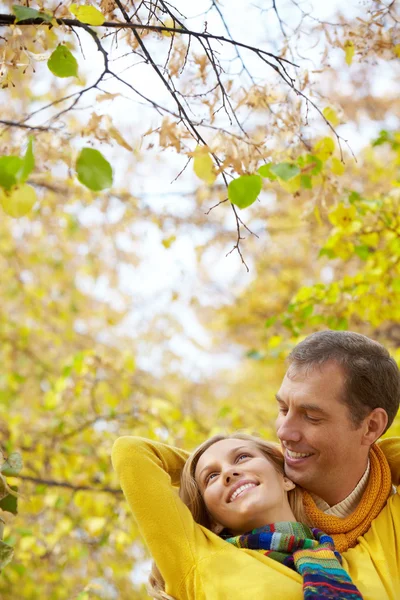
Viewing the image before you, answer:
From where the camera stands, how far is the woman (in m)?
1.41

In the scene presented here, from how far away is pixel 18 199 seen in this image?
51.0 inches

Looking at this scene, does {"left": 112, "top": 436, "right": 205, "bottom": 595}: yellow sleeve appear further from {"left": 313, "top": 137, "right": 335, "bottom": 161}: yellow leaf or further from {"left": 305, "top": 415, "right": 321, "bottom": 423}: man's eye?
{"left": 313, "top": 137, "right": 335, "bottom": 161}: yellow leaf

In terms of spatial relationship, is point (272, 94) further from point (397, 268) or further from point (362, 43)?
point (397, 268)

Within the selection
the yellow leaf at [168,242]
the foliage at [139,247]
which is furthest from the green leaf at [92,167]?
the yellow leaf at [168,242]

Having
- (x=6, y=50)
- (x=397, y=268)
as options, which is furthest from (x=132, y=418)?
(x=6, y=50)

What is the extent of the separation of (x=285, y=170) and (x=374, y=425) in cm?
70

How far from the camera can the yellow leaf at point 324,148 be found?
6.53 ft

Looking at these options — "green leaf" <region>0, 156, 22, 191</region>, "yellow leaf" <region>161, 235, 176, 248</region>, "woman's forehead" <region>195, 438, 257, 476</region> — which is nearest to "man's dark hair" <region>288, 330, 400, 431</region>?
"woman's forehead" <region>195, 438, 257, 476</region>

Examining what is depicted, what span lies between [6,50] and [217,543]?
3.97 feet

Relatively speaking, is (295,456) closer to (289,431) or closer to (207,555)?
(289,431)

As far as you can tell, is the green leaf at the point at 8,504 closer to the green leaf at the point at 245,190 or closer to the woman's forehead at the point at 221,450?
the woman's forehead at the point at 221,450

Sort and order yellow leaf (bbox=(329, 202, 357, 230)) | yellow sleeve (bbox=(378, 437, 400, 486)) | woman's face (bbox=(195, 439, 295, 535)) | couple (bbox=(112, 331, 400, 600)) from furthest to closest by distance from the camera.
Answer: yellow leaf (bbox=(329, 202, 357, 230))
yellow sleeve (bbox=(378, 437, 400, 486))
woman's face (bbox=(195, 439, 295, 535))
couple (bbox=(112, 331, 400, 600))

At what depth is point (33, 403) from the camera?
19.1ft

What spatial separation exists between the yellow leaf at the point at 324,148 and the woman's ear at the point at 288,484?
0.95 meters
